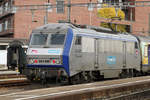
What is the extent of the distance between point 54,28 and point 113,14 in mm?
47985

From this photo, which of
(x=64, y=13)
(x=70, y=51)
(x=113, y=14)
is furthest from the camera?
(x=113, y=14)

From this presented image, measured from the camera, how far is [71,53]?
13.8 m

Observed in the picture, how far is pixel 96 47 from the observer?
15695 mm

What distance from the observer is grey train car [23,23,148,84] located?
13680 mm

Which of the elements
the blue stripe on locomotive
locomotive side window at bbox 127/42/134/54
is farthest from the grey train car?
locomotive side window at bbox 127/42/134/54

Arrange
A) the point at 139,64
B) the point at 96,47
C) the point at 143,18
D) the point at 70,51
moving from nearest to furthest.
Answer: the point at 70,51 < the point at 96,47 < the point at 139,64 < the point at 143,18

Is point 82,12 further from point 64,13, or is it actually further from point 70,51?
point 70,51

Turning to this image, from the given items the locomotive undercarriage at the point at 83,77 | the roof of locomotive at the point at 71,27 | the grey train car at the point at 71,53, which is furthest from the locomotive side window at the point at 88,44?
the locomotive undercarriage at the point at 83,77

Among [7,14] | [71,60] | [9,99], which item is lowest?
[9,99]

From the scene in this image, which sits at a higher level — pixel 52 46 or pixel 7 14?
pixel 7 14

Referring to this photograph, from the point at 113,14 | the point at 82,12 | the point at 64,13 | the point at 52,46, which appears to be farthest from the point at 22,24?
the point at 52,46

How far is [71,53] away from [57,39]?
110cm

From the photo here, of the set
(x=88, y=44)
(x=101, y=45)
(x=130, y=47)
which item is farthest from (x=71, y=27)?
(x=130, y=47)

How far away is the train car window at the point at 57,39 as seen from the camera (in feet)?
46.4
